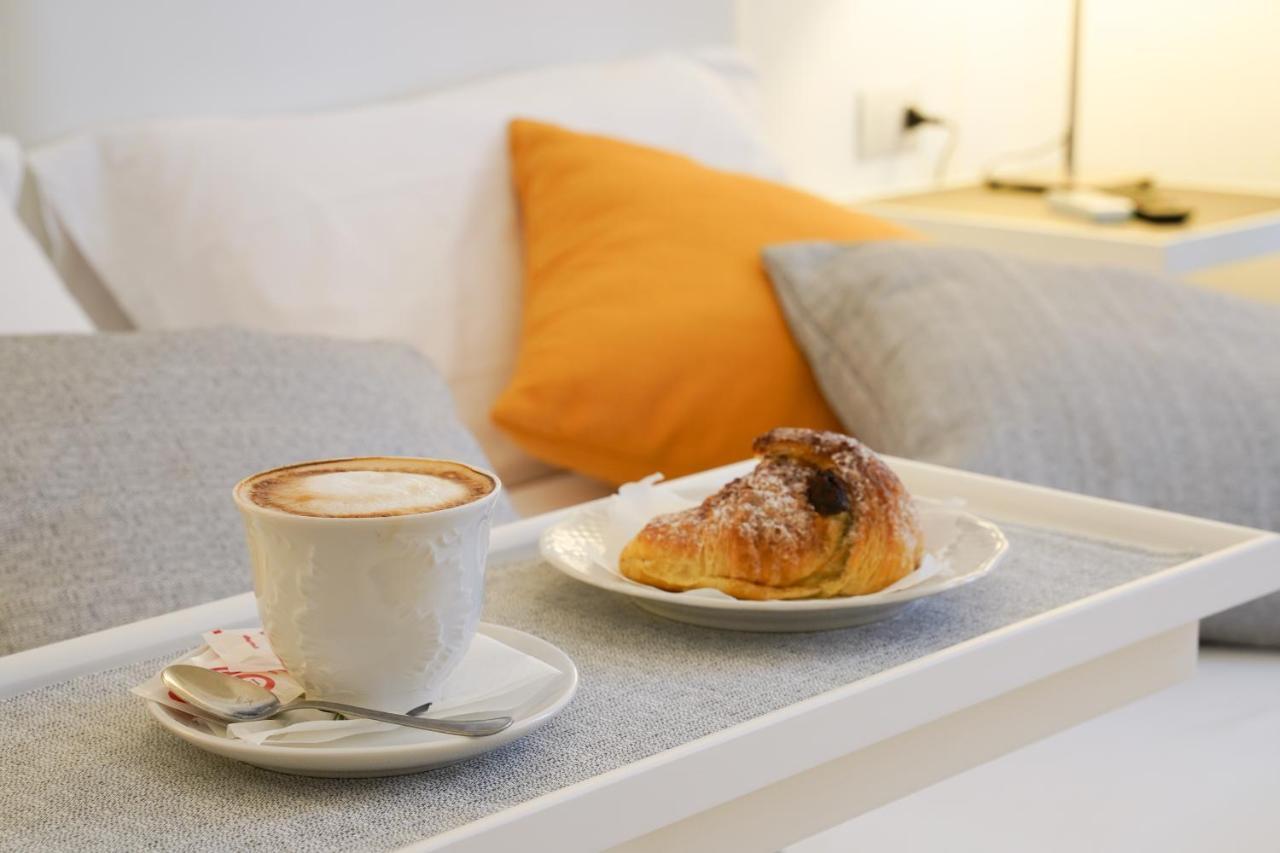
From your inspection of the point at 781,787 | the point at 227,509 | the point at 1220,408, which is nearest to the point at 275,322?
the point at 227,509

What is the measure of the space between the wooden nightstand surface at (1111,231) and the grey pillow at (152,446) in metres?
1.16

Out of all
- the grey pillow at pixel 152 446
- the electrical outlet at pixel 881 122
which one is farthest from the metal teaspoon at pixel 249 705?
the electrical outlet at pixel 881 122

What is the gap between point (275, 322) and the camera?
4.66 feet

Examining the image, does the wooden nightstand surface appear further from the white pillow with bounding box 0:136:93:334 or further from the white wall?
the white pillow with bounding box 0:136:93:334

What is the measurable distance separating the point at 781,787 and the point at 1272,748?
57 centimetres

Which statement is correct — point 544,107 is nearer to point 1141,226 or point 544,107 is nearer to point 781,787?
point 1141,226

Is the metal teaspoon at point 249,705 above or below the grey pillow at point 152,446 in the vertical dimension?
above

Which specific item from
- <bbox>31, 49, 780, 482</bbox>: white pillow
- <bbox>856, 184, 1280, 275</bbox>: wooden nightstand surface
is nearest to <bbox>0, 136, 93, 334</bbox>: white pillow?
<bbox>31, 49, 780, 482</bbox>: white pillow

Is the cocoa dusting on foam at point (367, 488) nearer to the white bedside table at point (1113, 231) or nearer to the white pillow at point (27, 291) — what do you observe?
the white pillow at point (27, 291)

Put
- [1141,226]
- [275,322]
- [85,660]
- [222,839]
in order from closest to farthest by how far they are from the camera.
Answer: [222,839]
[85,660]
[275,322]
[1141,226]

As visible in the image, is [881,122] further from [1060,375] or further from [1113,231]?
[1060,375]

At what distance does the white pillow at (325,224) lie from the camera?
1.43 metres

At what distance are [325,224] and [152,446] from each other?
529 millimetres

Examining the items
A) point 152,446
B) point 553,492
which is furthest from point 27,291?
point 553,492
